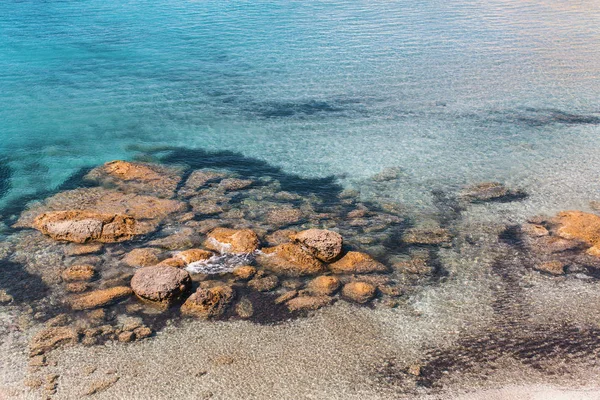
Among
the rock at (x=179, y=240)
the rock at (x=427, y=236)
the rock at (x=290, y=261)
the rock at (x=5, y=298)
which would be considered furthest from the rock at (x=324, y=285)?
the rock at (x=5, y=298)

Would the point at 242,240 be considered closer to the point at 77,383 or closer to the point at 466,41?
the point at 77,383

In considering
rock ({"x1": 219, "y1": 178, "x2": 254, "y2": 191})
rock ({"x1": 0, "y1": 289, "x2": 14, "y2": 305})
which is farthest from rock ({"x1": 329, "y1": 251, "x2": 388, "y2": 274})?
rock ({"x1": 0, "y1": 289, "x2": 14, "y2": 305})

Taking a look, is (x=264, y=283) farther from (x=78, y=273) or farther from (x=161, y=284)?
(x=78, y=273)

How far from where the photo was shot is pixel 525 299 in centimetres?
1085

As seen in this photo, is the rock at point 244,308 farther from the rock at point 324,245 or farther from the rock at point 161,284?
the rock at point 324,245

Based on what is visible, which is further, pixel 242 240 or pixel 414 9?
pixel 414 9

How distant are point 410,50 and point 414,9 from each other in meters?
13.9

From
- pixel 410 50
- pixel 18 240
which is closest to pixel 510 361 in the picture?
pixel 18 240

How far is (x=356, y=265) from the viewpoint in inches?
470

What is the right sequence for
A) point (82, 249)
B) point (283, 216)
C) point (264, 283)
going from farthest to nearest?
point (283, 216) → point (82, 249) → point (264, 283)

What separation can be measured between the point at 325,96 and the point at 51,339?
1645 centimetres

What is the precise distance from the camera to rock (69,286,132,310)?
1059 cm

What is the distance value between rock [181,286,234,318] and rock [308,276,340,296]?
1805mm

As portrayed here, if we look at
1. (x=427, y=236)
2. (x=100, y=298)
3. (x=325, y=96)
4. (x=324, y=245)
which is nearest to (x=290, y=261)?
(x=324, y=245)
